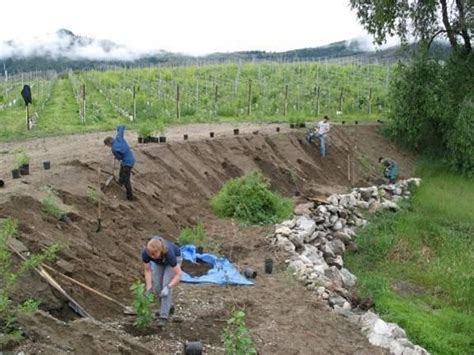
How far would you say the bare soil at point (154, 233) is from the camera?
7.02 meters

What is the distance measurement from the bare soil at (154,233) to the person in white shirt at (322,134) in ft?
4.88

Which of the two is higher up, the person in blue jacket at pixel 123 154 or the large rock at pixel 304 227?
the person in blue jacket at pixel 123 154

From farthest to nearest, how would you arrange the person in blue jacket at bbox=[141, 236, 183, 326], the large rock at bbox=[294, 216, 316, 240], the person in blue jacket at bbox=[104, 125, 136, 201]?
the large rock at bbox=[294, 216, 316, 240]
the person in blue jacket at bbox=[104, 125, 136, 201]
the person in blue jacket at bbox=[141, 236, 183, 326]

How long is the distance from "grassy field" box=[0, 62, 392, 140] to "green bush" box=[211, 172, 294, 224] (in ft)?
14.9

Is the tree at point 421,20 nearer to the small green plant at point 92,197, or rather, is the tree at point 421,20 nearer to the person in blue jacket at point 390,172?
the person in blue jacket at point 390,172

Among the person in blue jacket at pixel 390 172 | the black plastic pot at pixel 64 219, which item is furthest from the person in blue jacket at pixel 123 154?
the person in blue jacket at pixel 390 172

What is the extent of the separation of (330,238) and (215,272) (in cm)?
404

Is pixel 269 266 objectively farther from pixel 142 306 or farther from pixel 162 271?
pixel 142 306

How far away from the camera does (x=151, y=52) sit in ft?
315

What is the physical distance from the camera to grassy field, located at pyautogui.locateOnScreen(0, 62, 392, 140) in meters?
22.1

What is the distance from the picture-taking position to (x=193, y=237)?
440 inches

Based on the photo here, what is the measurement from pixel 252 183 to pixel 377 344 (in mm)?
5797

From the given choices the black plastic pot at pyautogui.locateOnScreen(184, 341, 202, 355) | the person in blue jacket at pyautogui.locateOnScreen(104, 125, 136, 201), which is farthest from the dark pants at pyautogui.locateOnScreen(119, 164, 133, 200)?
the black plastic pot at pyautogui.locateOnScreen(184, 341, 202, 355)

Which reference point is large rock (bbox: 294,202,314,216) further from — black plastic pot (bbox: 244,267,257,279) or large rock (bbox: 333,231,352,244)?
black plastic pot (bbox: 244,267,257,279)
